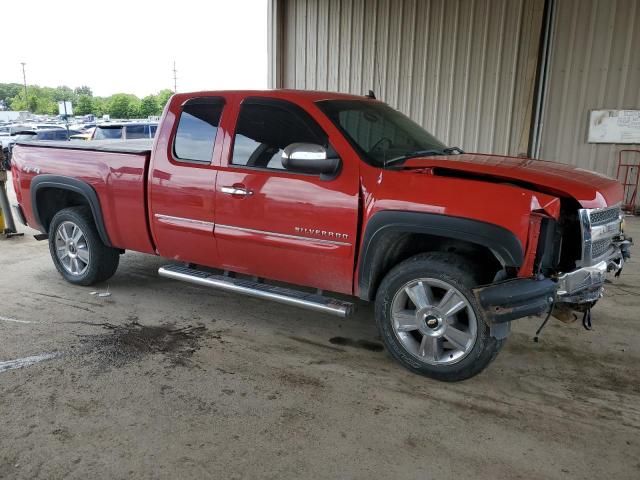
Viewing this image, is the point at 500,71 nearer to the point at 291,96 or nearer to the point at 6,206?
the point at 291,96

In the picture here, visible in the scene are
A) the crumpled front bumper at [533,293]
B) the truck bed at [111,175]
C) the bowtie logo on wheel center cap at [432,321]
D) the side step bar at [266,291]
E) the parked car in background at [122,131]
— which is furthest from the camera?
the parked car in background at [122,131]

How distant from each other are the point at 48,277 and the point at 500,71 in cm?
913

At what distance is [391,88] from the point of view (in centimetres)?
1198

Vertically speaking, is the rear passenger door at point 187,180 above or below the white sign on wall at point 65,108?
below

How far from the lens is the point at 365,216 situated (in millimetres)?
3594

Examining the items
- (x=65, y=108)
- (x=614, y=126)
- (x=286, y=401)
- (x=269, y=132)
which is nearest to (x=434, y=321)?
(x=286, y=401)

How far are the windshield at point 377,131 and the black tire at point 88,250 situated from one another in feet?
9.08

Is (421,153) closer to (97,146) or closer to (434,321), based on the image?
(434,321)

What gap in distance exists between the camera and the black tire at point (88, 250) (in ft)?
17.3

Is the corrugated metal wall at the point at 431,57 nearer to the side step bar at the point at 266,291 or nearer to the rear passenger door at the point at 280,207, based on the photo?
the rear passenger door at the point at 280,207

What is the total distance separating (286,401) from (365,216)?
1.31 metres

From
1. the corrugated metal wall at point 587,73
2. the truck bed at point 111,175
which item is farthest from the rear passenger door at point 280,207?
the corrugated metal wall at point 587,73

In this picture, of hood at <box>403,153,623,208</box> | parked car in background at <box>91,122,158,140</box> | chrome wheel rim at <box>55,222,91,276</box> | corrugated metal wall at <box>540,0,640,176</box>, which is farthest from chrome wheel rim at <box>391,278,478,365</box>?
parked car in background at <box>91,122,158,140</box>

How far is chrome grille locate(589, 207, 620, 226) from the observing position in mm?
3167
